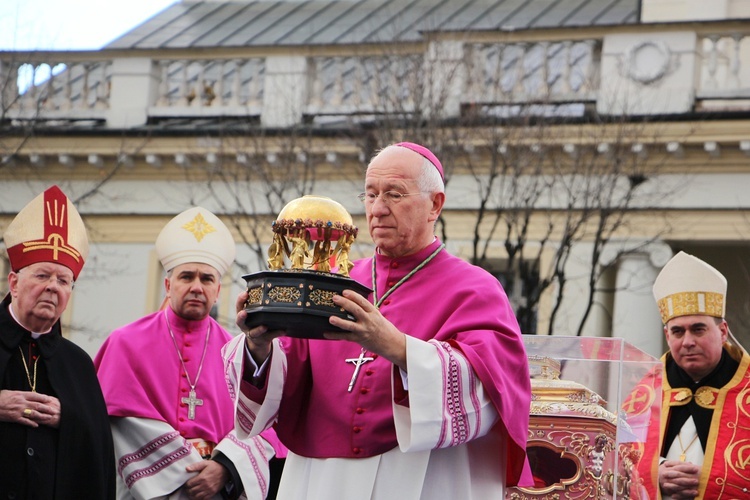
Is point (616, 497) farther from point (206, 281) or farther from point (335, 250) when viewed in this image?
point (206, 281)

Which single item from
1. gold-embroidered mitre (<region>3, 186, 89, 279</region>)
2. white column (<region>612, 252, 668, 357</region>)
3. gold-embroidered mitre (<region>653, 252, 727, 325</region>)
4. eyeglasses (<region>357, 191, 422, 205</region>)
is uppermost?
white column (<region>612, 252, 668, 357</region>)

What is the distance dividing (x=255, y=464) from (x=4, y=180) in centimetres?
1452

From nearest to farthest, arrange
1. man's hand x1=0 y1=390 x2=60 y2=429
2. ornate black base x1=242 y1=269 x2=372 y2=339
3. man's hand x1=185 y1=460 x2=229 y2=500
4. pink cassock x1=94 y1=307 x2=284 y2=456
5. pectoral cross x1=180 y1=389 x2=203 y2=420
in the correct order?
ornate black base x1=242 y1=269 x2=372 y2=339, man's hand x1=0 y1=390 x2=60 y2=429, man's hand x1=185 y1=460 x2=229 y2=500, pink cassock x1=94 y1=307 x2=284 y2=456, pectoral cross x1=180 y1=389 x2=203 y2=420

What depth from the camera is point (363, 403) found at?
6262mm

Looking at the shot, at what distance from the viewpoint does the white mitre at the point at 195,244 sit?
9.59 m

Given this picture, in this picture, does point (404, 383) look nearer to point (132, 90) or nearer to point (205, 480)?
point (205, 480)

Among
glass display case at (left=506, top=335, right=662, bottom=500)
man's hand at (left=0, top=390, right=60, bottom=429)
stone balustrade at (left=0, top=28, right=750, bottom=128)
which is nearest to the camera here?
glass display case at (left=506, top=335, right=662, bottom=500)

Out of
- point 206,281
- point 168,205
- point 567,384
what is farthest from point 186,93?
point 567,384

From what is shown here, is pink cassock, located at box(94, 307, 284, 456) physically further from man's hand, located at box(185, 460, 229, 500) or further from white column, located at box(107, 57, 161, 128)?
white column, located at box(107, 57, 161, 128)

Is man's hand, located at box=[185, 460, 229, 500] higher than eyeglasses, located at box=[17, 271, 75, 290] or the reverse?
the reverse

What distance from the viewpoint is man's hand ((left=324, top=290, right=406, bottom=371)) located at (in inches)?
222

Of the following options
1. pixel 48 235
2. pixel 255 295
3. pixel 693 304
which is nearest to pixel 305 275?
pixel 255 295

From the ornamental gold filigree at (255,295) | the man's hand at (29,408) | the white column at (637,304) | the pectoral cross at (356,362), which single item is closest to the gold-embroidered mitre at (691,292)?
the pectoral cross at (356,362)

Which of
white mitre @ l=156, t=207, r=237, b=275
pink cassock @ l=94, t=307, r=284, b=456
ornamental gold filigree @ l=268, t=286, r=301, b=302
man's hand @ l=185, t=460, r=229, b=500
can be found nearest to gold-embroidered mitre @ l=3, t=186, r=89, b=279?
pink cassock @ l=94, t=307, r=284, b=456
